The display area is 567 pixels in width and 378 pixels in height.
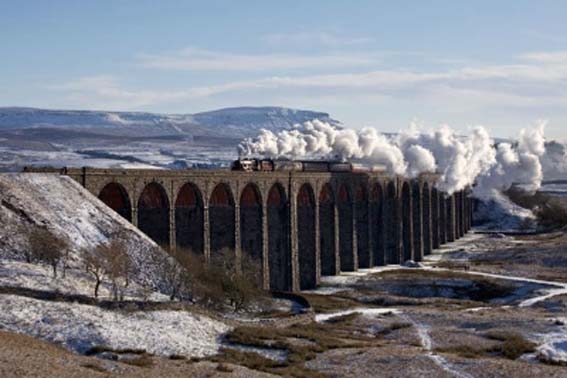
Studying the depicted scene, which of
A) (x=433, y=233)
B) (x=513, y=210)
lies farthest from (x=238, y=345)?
(x=513, y=210)

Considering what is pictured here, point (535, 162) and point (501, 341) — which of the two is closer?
point (501, 341)

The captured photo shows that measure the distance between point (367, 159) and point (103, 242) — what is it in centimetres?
6338

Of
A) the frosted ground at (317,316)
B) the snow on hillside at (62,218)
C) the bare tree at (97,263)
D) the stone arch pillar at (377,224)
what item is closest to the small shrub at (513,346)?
the frosted ground at (317,316)

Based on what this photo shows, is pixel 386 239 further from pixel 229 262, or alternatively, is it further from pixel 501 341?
pixel 501 341

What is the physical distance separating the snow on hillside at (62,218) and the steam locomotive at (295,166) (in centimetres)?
2509

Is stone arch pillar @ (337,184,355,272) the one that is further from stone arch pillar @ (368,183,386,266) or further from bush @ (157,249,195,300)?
bush @ (157,249,195,300)

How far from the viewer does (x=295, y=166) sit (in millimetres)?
87188

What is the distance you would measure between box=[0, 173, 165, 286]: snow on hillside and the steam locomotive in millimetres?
25094

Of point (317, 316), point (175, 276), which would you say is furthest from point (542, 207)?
point (175, 276)

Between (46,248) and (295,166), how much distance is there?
46.4m

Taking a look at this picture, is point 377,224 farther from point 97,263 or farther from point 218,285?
point 97,263

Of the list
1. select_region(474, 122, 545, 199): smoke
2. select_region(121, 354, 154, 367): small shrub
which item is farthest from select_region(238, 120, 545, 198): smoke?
select_region(121, 354, 154, 367): small shrub

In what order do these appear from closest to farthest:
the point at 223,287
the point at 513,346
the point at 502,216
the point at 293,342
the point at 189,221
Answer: the point at 293,342 → the point at 513,346 → the point at 223,287 → the point at 189,221 → the point at 502,216

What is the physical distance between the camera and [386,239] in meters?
97.8
